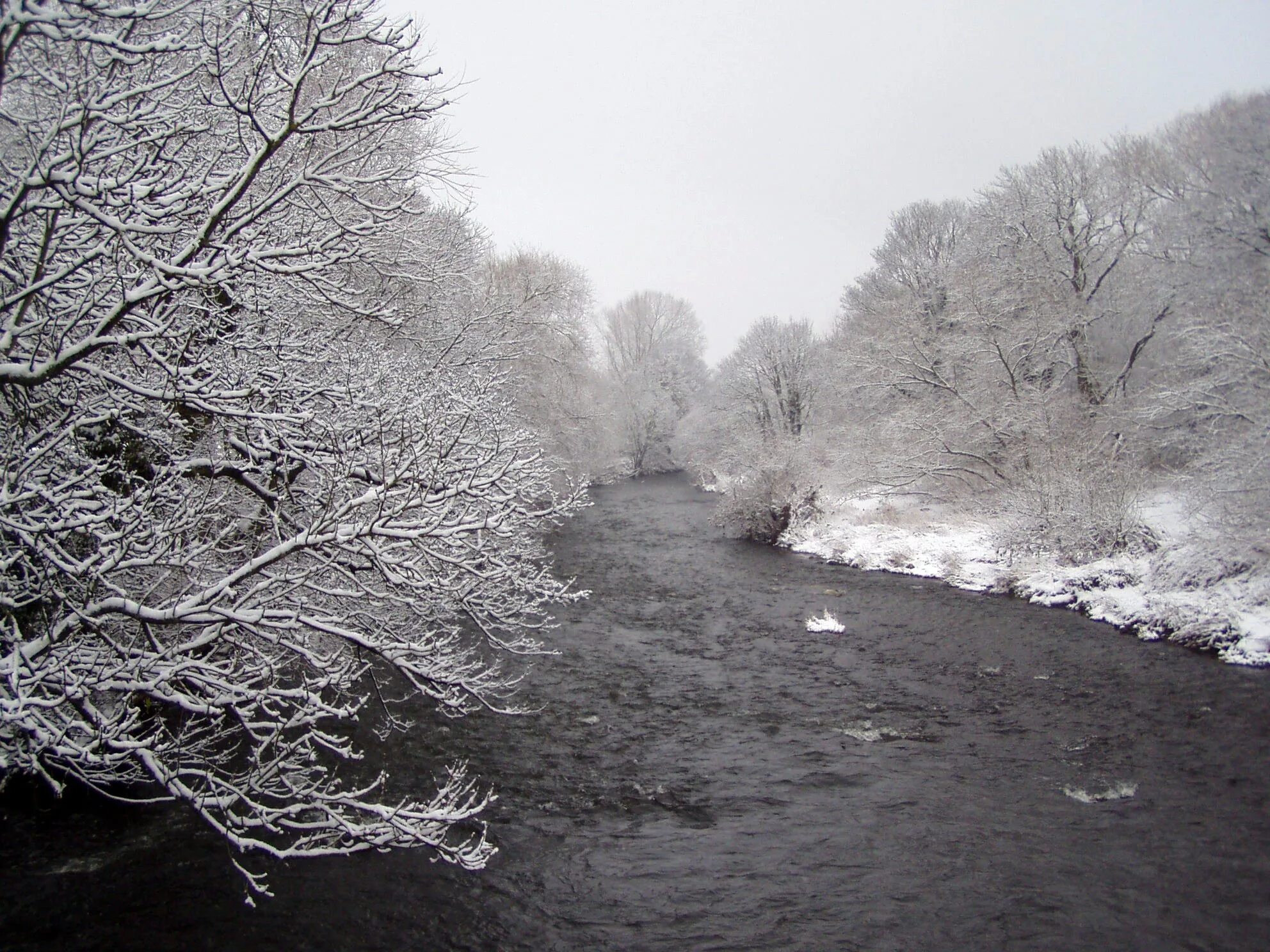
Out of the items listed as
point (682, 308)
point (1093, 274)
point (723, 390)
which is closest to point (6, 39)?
point (1093, 274)

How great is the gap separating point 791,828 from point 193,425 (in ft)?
24.4

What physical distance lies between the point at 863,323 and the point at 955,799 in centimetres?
2728

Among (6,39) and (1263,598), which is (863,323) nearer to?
(1263,598)

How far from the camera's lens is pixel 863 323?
33125 millimetres

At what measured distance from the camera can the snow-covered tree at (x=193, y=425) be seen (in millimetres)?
4680

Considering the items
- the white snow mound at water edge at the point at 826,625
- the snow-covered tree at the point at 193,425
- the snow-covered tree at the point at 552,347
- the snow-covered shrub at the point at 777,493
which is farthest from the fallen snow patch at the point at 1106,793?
the snow-covered shrub at the point at 777,493

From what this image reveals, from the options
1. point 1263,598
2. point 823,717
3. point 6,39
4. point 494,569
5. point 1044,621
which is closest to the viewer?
point 6,39

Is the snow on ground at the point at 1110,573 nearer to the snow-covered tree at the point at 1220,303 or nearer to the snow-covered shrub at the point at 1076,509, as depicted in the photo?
the snow-covered shrub at the point at 1076,509

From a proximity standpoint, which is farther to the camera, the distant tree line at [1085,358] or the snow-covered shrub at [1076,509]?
the snow-covered shrub at [1076,509]

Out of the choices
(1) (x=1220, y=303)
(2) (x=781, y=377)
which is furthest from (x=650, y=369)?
(1) (x=1220, y=303)

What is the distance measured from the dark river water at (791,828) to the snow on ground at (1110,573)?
92 cm

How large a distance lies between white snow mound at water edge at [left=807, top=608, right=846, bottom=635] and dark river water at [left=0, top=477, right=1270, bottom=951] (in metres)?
1.92

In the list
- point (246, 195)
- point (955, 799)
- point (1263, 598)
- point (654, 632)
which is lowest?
point (955, 799)

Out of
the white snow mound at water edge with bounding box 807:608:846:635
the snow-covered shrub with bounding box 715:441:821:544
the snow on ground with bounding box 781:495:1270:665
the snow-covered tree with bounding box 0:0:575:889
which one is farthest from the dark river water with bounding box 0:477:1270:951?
the snow-covered shrub with bounding box 715:441:821:544
